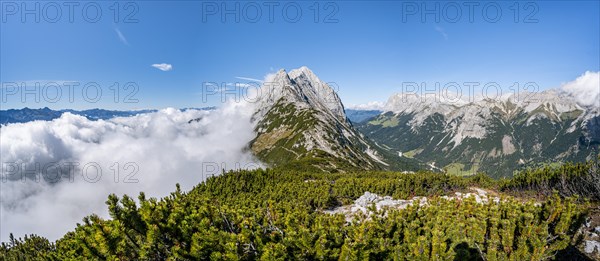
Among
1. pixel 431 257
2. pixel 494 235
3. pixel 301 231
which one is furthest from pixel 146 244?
pixel 494 235

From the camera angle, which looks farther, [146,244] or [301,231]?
[301,231]

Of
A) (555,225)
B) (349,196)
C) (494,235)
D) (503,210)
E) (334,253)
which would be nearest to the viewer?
(334,253)

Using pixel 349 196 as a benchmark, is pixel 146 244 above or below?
above

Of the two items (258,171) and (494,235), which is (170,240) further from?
(258,171)

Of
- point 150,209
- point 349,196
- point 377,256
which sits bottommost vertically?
point 349,196

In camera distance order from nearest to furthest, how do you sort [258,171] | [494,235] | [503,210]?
[494,235] < [503,210] < [258,171]

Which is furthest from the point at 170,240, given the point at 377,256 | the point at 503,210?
the point at 503,210

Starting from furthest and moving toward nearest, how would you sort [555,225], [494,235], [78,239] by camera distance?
1. [555,225]
2. [494,235]
3. [78,239]

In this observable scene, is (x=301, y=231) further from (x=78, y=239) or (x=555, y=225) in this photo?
(x=555, y=225)

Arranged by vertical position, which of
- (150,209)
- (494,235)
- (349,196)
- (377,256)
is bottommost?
(349,196)
